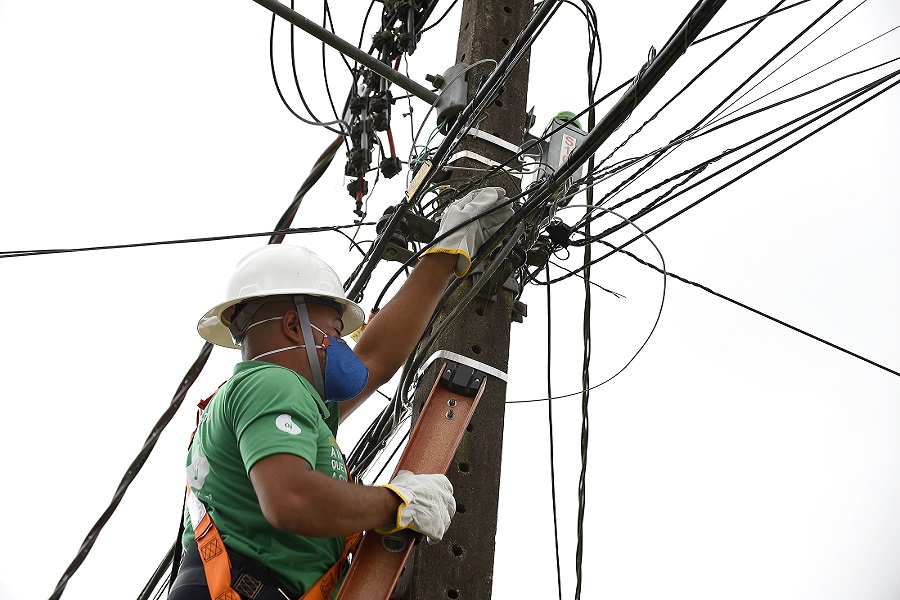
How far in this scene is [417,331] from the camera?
344cm

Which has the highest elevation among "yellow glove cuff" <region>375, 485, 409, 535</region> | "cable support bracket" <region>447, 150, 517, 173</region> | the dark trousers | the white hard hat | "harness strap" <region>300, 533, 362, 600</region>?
"cable support bracket" <region>447, 150, 517, 173</region>

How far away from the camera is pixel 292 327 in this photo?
3.11 meters

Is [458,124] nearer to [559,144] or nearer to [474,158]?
[474,158]

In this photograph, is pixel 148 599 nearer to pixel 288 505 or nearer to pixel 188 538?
pixel 188 538

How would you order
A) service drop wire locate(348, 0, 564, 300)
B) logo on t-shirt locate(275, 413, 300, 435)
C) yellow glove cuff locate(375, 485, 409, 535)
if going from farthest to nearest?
1. service drop wire locate(348, 0, 564, 300)
2. yellow glove cuff locate(375, 485, 409, 535)
3. logo on t-shirt locate(275, 413, 300, 435)

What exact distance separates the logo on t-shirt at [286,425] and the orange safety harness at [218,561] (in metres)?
0.44

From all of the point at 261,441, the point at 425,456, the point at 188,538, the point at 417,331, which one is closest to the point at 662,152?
the point at 417,331

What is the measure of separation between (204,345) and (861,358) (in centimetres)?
328

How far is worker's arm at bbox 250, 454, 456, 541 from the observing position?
2332 millimetres

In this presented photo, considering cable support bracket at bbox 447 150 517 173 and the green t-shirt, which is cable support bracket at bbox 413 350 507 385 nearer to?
the green t-shirt

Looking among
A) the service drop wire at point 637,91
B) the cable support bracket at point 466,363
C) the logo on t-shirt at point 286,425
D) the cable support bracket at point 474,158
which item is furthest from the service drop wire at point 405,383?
the logo on t-shirt at point 286,425

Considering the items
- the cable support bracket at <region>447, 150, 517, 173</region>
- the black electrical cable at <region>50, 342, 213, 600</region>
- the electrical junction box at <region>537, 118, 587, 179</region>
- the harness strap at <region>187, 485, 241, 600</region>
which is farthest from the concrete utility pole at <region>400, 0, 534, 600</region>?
the black electrical cable at <region>50, 342, 213, 600</region>

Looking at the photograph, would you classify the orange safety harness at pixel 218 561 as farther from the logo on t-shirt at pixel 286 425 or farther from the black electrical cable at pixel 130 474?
the black electrical cable at pixel 130 474

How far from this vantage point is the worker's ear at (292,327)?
3.07 meters
